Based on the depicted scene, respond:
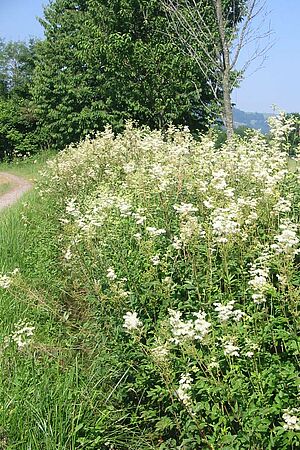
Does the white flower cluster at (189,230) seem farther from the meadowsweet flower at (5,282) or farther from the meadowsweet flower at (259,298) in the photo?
the meadowsweet flower at (5,282)

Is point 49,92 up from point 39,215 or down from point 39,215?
up

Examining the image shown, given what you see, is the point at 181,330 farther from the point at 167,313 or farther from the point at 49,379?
the point at 49,379

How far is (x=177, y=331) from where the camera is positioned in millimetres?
2293

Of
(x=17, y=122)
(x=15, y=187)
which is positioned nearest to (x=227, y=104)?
(x=15, y=187)

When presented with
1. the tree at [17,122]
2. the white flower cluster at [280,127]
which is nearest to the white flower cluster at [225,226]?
the white flower cluster at [280,127]

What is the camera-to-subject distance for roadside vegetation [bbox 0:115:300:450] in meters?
2.43

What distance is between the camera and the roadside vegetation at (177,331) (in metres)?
2.43

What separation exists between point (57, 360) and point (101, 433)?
0.77m

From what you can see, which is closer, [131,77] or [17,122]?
[131,77]

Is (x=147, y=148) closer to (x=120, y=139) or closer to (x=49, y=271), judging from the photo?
(x=49, y=271)

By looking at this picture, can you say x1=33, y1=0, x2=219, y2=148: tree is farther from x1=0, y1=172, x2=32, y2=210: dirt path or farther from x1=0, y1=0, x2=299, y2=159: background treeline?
x1=0, y1=172, x2=32, y2=210: dirt path

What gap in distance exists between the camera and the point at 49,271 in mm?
5824

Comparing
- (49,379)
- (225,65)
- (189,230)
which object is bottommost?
(49,379)

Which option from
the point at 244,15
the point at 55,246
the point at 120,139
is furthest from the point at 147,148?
the point at 244,15
